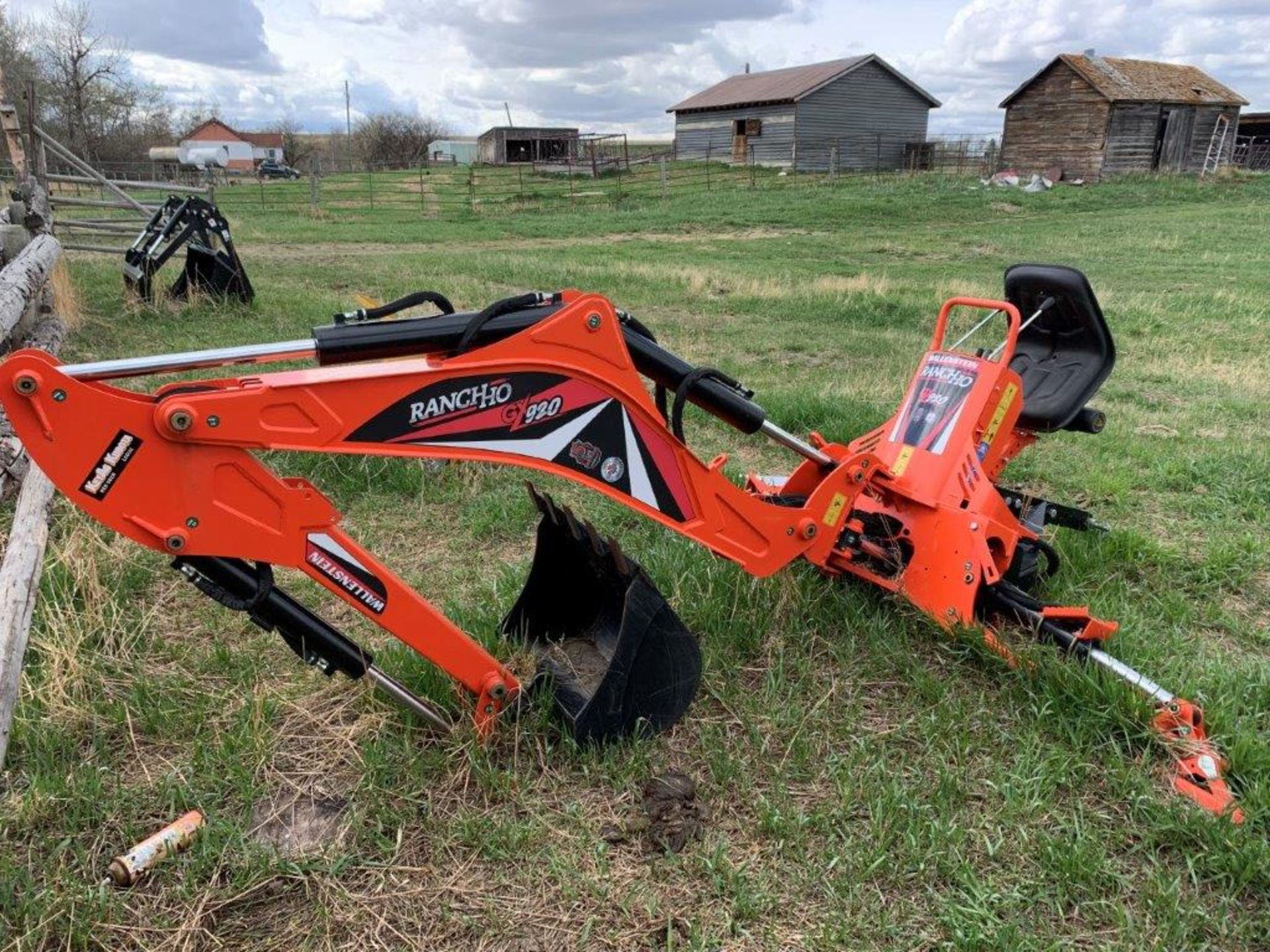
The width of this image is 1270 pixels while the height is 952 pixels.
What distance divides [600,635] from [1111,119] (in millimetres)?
41761

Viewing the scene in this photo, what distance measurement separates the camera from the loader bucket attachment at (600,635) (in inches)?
121

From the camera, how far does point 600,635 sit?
3668 mm

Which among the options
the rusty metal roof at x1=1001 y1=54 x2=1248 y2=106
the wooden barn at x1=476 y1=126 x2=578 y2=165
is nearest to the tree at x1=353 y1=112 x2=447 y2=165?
the wooden barn at x1=476 y1=126 x2=578 y2=165

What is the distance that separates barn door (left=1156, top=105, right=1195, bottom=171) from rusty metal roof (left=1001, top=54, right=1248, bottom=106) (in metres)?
0.43

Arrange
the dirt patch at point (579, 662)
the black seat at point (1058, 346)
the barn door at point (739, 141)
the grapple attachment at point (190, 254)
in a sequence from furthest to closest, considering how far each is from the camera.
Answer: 1. the barn door at point (739, 141)
2. the grapple attachment at point (190, 254)
3. the black seat at point (1058, 346)
4. the dirt patch at point (579, 662)

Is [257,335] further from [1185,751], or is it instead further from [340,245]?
[340,245]

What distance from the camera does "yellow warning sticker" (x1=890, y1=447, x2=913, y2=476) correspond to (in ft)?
13.0

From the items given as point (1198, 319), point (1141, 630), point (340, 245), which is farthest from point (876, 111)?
point (1141, 630)

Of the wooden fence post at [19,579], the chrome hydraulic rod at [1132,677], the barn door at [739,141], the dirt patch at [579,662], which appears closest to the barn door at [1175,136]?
Result: the barn door at [739,141]

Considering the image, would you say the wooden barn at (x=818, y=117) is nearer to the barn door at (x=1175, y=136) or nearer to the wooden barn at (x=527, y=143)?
the barn door at (x=1175, y=136)

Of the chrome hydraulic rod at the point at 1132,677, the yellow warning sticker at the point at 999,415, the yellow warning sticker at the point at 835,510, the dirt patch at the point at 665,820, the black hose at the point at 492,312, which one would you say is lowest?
the dirt patch at the point at 665,820

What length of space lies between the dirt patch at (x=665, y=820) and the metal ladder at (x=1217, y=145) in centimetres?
4783

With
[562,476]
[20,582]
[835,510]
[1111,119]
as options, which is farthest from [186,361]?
[1111,119]

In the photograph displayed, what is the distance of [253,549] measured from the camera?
2.48 m
